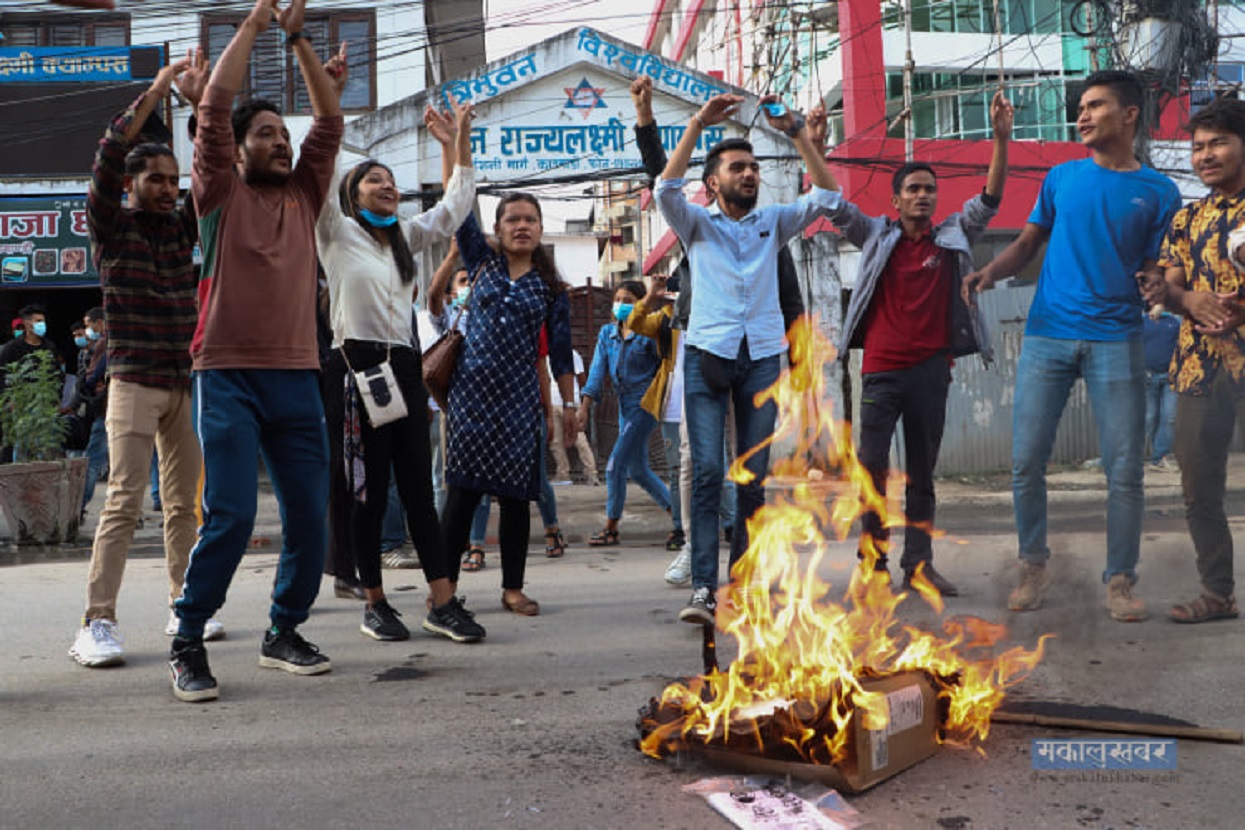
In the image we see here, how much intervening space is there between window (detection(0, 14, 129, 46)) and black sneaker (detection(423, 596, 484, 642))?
15776 mm

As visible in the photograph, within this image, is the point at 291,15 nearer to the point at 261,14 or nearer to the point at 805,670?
the point at 261,14

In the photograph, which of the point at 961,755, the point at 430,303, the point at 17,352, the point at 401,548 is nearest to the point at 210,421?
the point at 430,303

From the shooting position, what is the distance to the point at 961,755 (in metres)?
2.80

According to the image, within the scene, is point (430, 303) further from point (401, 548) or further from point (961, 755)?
point (961, 755)

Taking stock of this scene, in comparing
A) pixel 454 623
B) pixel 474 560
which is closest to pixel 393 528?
pixel 474 560

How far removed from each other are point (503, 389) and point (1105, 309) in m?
2.58

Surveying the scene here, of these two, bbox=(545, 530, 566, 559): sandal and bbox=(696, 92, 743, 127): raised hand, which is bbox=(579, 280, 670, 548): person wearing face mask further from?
bbox=(696, 92, 743, 127): raised hand

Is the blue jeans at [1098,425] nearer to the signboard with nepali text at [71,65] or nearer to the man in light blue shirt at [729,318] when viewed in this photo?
the man in light blue shirt at [729,318]

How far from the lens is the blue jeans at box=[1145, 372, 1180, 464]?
14.7 feet

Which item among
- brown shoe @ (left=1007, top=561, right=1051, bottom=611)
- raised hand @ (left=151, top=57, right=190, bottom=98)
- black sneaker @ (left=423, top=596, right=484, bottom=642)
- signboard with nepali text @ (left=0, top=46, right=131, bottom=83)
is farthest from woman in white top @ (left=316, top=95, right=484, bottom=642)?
signboard with nepali text @ (left=0, top=46, right=131, bottom=83)

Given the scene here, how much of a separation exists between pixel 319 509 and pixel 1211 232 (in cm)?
356

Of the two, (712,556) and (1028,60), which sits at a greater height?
(1028,60)

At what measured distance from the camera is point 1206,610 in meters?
4.17

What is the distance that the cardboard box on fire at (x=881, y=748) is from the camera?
2510 mm
